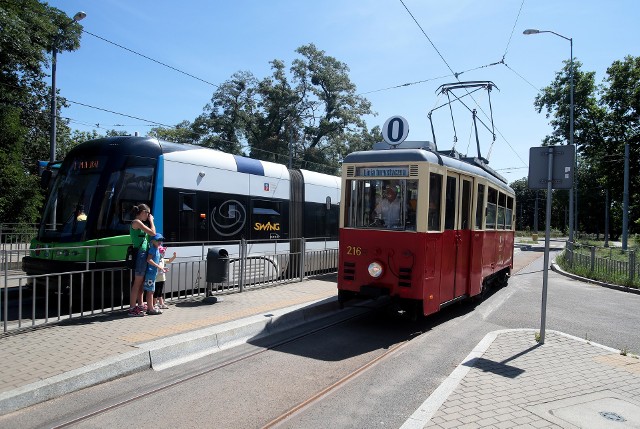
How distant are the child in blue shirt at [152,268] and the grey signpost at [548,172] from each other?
6.09 meters

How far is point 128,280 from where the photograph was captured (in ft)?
27.1

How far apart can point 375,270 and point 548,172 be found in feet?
10.2

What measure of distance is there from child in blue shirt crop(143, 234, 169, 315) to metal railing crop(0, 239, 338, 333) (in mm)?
560

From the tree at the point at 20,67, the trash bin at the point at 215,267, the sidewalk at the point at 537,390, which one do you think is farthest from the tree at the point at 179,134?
the sidewalk at the point at 537,390

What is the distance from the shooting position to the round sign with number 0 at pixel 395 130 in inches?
369

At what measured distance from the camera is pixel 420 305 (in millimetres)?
7551

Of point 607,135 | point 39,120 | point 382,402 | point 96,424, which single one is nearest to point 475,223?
point 382,402

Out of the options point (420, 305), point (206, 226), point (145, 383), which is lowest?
point (145, 383)

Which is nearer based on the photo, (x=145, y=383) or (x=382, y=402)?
(x=382, y=402)

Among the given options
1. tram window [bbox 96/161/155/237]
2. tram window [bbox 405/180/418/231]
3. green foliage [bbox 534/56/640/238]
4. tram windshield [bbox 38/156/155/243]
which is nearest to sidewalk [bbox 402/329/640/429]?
tram window [bbox 405/180/418/231]

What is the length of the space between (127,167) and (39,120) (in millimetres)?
27400

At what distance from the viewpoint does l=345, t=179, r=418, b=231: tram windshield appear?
24.9 ft

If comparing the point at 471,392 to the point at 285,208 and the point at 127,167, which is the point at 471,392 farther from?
the point at 285,208

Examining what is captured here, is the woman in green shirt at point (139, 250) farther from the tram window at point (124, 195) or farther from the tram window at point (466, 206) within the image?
the tram window at point (466, 206)
